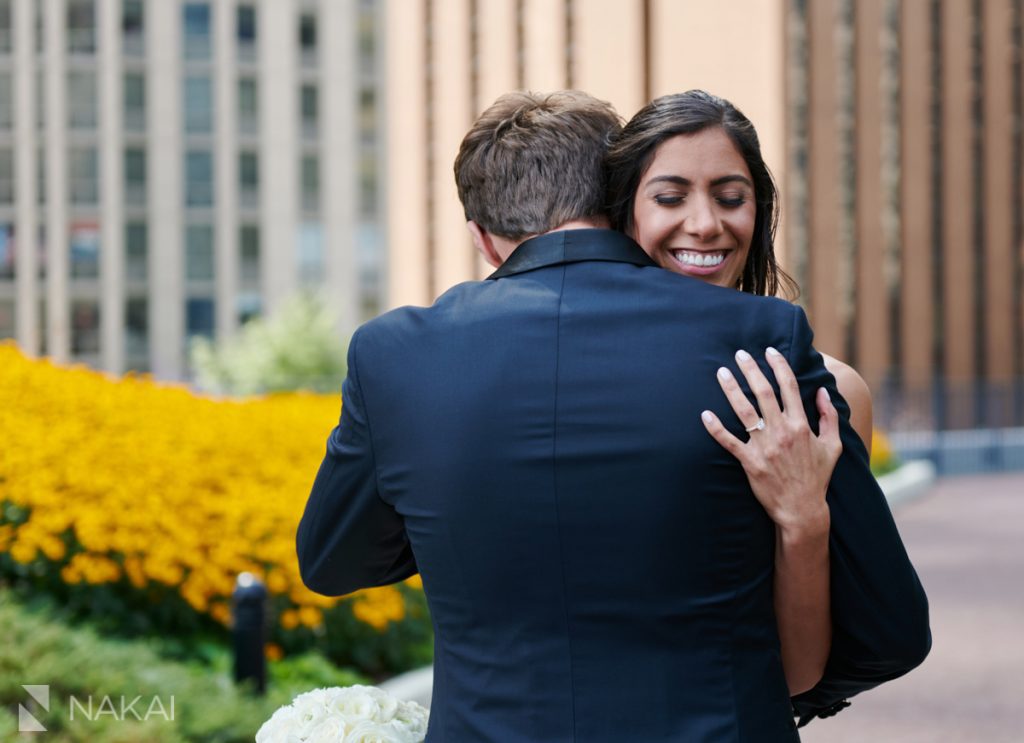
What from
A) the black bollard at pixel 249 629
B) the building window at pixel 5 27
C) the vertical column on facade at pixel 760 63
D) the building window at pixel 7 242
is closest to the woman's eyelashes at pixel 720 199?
the black bollard at pixel 249 629

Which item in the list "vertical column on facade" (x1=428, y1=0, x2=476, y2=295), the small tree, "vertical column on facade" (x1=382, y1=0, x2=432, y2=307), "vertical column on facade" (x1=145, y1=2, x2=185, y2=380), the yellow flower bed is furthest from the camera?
"vertical column on facade" (x1=145, y1=2, x2=185, y2=380)

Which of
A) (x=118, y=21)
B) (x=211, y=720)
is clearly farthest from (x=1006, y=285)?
(x=211, y=720)

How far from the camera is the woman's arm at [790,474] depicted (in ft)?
5.61

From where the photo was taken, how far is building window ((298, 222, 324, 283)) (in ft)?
182

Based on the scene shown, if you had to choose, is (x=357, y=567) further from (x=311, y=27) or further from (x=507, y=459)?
(x=311, y=27)

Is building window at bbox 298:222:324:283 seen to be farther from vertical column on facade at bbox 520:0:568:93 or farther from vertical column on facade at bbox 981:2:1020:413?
vertical column on facade at bbox 981:2:1020:413

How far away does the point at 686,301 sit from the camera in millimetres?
1742

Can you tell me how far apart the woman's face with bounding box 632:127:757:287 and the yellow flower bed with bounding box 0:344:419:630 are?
4417 millimetres

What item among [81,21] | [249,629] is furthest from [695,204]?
[81,21]

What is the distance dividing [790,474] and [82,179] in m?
55.9

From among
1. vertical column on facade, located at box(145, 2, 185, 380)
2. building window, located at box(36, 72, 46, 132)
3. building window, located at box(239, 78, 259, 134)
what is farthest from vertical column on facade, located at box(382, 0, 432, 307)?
building window, located at box(36, 72, 46, 132)

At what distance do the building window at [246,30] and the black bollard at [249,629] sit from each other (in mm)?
52724

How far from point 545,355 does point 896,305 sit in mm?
41040

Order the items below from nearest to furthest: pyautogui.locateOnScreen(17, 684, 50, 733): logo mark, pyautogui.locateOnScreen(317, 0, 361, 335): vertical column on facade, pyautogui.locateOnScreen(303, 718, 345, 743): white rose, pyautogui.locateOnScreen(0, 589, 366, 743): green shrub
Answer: pyautogui.locateOnScreen(303, 718, 345, 743): white rose
pyautogui.locateOnScreen(17, 684, 50, 733): logo mark
pyautogui.locateOnScreen(0, 589, 366, 743): green shrub
pyautogui.locateOnScreen(317, 0, 361, 335): vertical column on facade
